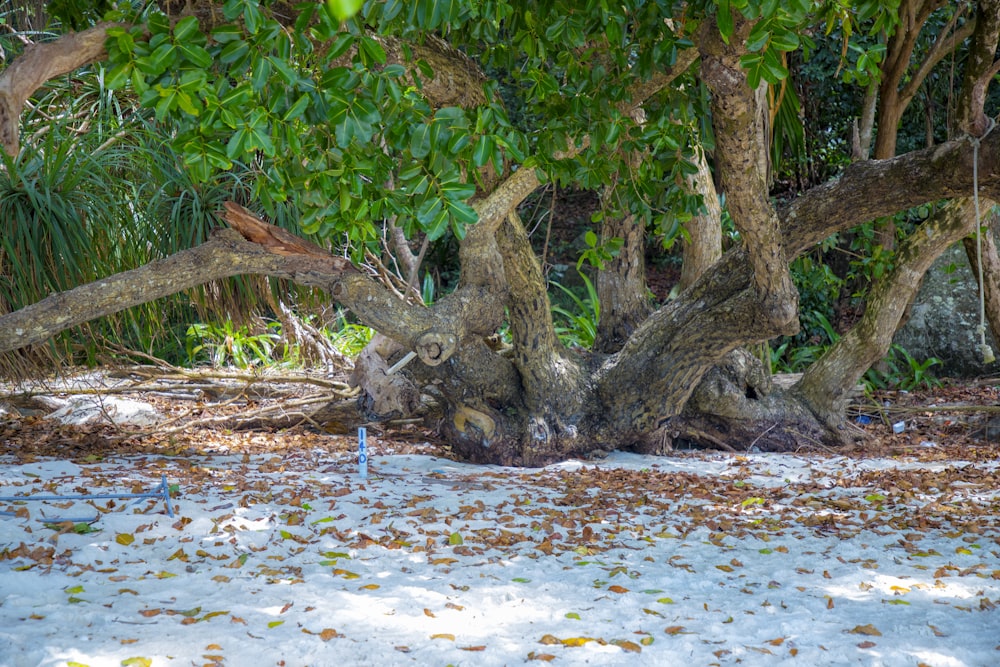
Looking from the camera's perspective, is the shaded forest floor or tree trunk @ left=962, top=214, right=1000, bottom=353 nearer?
the shaded forest floor

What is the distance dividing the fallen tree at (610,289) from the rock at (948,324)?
2.65 m

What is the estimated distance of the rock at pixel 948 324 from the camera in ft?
23.4

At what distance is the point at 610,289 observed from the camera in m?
5.22

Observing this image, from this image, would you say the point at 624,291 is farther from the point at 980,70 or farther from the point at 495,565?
the point at 495,565

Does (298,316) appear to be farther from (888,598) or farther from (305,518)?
(888,598)

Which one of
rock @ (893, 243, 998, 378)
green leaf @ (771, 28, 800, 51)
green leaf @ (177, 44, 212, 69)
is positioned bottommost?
rock @ (893, 243, 998, 378)

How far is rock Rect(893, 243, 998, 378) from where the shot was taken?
7121 mm

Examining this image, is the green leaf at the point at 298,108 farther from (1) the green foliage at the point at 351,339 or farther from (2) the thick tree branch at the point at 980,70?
(1) the green foliage at the point at 351,339

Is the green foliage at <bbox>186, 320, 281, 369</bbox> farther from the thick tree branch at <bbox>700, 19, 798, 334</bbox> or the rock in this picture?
the rock

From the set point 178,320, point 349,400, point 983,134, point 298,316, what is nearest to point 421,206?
point 983,134

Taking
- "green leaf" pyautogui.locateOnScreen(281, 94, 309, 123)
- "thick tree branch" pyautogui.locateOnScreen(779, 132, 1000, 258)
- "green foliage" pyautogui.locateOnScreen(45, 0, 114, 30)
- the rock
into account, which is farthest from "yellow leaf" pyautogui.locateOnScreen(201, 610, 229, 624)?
the rock

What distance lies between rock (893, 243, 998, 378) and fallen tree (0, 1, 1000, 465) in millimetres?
2653

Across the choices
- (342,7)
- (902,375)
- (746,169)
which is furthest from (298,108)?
(902,375)

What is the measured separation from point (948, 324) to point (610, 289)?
3.66m
